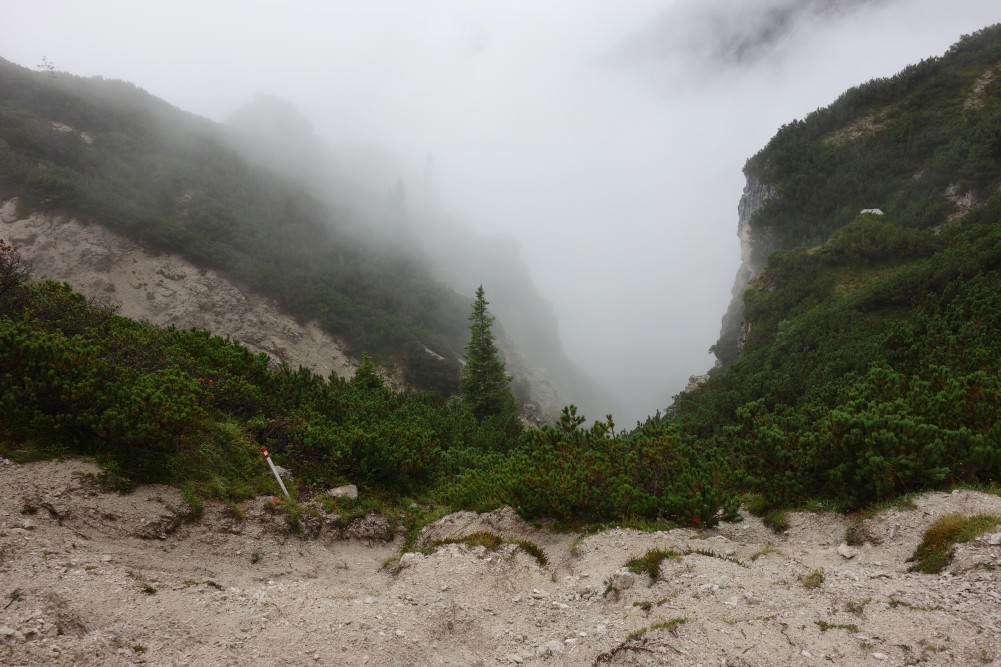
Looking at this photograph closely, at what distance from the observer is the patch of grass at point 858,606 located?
5262 mm

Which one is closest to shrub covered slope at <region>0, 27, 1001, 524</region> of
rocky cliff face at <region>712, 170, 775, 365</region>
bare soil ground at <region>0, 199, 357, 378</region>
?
rocky cliff face at <region>712, 170, 775, 365</region>

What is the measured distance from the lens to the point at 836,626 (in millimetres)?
5078

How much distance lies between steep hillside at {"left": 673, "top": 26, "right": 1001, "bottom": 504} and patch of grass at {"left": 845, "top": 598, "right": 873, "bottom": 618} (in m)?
3.06

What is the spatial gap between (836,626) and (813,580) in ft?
3.84

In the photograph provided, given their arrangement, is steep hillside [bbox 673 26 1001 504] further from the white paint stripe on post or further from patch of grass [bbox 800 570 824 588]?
the white paint stripe on post

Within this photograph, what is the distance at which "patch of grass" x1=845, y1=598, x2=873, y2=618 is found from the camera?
5262mm

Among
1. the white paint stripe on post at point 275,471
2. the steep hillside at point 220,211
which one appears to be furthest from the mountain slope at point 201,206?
the white paint stripe on post at point 275,471

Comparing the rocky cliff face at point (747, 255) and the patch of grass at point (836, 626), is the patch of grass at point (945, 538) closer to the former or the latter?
the patch of grass at point (836, 626)

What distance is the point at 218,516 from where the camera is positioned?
861cm

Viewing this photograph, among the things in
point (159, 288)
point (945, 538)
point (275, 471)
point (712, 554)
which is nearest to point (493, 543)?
point (712, 554)

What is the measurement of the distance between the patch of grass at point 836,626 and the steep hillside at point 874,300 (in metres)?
3.66

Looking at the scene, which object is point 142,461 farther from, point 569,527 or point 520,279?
point 520,279

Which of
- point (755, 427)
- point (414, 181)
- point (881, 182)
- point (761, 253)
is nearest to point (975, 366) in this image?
point (755, 427)

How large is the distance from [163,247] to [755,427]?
53.1 metres
